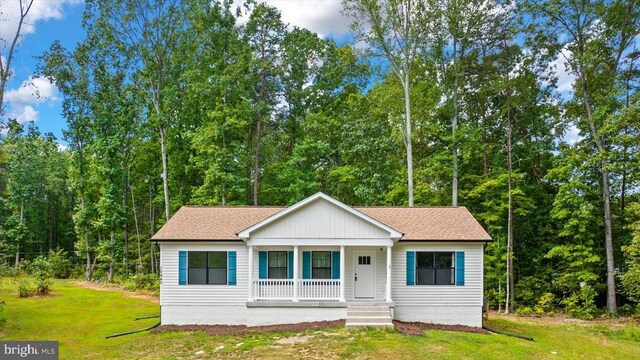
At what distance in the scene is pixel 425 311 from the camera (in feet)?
50.4

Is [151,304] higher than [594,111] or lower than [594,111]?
lower

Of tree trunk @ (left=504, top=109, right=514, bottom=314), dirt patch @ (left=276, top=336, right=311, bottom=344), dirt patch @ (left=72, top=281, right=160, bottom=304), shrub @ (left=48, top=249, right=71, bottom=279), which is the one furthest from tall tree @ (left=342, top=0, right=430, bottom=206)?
shrub @ (left=48, top=249, right=71, bottom=279)

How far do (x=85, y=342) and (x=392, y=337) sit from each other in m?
9.60

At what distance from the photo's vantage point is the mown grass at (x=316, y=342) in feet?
37.1

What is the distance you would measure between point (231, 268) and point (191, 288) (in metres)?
1.61

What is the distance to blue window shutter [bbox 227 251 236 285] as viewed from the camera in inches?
611

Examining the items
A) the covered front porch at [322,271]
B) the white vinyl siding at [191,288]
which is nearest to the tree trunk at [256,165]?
the covered front porch at [322,271]

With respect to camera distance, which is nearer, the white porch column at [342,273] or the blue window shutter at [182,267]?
the white porch column at [342,273]

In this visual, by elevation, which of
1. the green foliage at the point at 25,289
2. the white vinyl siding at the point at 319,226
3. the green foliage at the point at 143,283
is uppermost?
the white vinyl siding at the point at 319,226

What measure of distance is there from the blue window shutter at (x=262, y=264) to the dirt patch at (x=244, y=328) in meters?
1.91

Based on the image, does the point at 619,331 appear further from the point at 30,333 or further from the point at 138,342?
the point at 30,333

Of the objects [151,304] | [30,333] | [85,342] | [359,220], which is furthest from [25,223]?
[359,220]

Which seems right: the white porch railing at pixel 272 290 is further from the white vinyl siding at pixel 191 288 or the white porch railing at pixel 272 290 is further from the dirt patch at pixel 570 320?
the dirt patch at pixel 570 320

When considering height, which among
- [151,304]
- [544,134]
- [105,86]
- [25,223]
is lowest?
[151,304]
